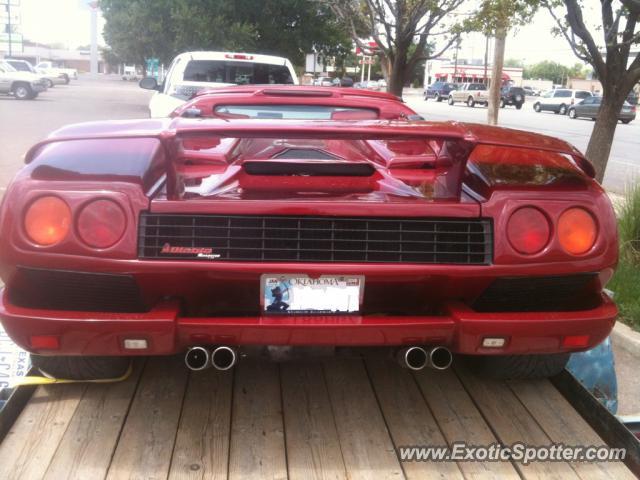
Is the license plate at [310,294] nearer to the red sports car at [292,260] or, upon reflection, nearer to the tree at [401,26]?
the red sports car at [292,260]

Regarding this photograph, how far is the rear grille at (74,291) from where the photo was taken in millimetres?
2312

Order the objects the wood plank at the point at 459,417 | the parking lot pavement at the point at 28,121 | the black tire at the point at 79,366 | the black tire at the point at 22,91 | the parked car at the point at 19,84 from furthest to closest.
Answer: the black tire at the point at 22,91, the parked car at the point at 19,84, the parking lot pavement at the point at 28,121, the black tire at the point at 79,366, the wood plank at the point at 459,417

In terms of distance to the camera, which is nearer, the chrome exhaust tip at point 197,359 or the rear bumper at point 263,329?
the rear bumper at point 263,329

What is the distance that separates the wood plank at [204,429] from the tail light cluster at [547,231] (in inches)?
53.7

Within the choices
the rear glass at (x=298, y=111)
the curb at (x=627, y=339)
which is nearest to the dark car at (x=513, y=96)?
the curb at (x=627, y=339)

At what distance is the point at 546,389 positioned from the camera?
3.13 m

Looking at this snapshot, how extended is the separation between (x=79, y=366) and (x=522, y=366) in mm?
1998

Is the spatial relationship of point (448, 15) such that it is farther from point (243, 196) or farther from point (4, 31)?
point (4, 31)

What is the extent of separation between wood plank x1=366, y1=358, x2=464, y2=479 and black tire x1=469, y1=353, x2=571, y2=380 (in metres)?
0.36

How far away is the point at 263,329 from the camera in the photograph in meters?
2.32

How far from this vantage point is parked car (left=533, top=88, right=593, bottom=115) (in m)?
39.0

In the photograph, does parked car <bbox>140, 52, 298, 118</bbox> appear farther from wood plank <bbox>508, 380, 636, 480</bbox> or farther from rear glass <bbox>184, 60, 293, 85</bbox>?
wood plank <bbox>508, 380, 636, 480</bbox>

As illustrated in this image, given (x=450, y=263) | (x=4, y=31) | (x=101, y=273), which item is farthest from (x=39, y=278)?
(x=4, y=31)

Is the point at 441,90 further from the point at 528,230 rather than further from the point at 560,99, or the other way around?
the point at 528,230
